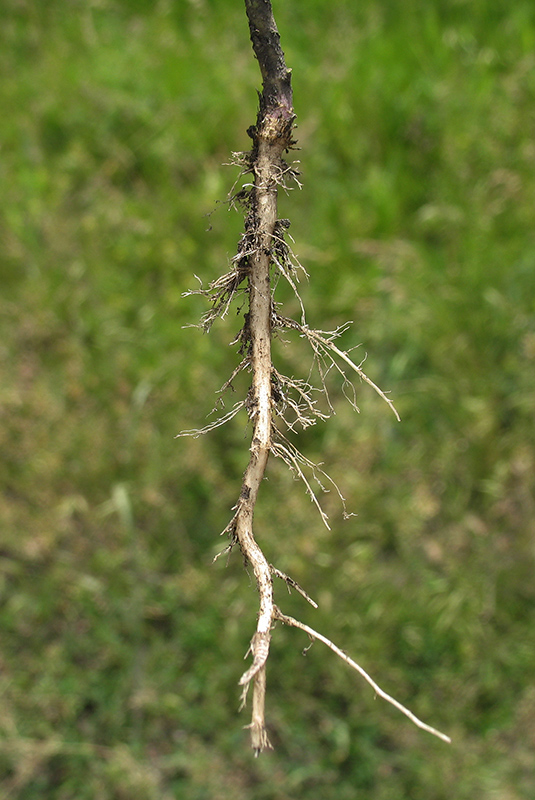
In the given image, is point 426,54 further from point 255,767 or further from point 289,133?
point 255,767

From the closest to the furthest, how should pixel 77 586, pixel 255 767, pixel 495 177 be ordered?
pixel 255 767 → pixel 77 586 → pixel 495 177

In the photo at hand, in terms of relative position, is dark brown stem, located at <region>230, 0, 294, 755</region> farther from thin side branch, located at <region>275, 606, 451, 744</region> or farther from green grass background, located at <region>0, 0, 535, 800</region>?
green grass background, located at <region>0, 0, 535, 800</region>

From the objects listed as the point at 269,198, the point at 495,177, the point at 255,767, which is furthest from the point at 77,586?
the point at 495,177

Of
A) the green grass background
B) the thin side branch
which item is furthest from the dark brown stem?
the green grass background

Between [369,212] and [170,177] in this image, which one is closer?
[369,212]

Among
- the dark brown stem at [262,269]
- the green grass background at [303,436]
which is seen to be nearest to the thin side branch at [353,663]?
the dark brown stem at [262,269]

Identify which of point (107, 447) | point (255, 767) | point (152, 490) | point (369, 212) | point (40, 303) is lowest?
point (255, 767)

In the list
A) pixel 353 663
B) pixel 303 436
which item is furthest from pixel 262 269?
pixel 303 436

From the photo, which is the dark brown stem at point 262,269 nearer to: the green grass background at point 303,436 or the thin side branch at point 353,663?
the thin side branch at point 353,663

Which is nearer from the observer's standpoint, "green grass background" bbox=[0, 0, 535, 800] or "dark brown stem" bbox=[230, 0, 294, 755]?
"dark brown stem" bbox=[230, 0, 294, 755]

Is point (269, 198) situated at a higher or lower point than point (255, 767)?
higher
